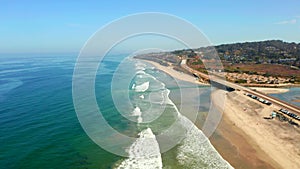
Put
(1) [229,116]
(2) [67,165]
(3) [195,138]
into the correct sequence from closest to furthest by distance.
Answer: (2) [67,165] → (3) [195,138] → (1) [229,116]

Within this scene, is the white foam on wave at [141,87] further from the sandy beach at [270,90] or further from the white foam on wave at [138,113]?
the sandy beach at [270,90]

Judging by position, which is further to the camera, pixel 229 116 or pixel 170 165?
pixel 229 116

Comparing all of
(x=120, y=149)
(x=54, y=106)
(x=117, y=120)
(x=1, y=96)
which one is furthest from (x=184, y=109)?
(x=1, y=96)

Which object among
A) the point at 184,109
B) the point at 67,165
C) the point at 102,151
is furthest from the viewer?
the point at 184,109

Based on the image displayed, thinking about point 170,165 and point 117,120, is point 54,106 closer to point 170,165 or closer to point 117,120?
point 117,120

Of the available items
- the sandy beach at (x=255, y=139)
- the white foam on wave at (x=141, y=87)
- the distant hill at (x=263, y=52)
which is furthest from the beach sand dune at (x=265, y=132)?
the distant hill at (x=263, y=52)

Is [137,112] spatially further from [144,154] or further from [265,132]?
[265,132]

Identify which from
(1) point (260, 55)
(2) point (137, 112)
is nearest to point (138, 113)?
(2) point (137, 112)
